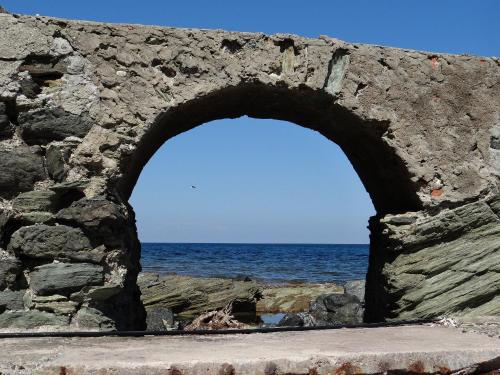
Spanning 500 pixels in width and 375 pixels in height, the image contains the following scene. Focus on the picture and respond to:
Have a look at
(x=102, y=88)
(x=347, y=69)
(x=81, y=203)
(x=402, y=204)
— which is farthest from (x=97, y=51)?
(x=402, y=204)

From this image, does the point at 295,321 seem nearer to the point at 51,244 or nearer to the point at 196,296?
the point at 196,296

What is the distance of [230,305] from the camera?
475 inches

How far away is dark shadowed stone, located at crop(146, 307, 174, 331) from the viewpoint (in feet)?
31.3

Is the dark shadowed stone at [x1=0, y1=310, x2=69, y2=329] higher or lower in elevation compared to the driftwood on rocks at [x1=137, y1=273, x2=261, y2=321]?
higher

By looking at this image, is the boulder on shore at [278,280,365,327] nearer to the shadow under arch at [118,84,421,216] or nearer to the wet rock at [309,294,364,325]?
the wet rock at [309,294,364,325]

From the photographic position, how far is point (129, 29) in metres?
3.78

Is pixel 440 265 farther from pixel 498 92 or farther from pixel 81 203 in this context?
pixel 81 203

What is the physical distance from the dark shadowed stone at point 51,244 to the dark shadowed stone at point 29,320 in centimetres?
32

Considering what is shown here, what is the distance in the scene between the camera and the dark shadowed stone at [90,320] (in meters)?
3.45

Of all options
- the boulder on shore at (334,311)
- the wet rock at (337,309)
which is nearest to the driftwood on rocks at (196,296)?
the boulder on shore at (334,311)

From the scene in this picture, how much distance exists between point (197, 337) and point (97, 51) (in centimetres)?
181

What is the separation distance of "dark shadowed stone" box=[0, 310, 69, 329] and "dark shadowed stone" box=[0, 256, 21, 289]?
0.56ft

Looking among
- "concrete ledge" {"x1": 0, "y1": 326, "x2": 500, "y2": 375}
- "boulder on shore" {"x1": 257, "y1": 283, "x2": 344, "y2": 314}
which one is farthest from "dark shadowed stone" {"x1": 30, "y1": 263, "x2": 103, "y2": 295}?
"boulder on shore" {"x1": 257, "y1": 283, "x2": 344, "y2": 314}

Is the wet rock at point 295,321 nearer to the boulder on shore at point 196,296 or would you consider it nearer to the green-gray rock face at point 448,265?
the boulder on shore at point 196,296
